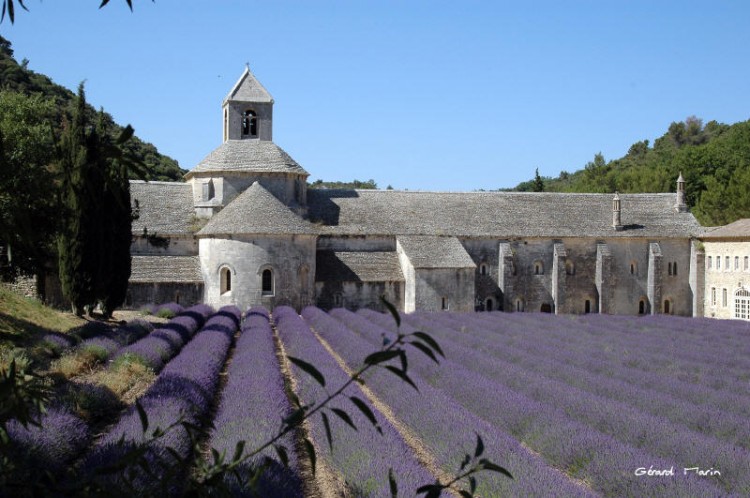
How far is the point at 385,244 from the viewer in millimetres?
40000

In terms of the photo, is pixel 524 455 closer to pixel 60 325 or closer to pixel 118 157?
pixel 118 157

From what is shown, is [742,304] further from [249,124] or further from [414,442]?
[414,442]

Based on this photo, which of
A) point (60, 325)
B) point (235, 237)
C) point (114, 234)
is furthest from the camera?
point (235, 237)

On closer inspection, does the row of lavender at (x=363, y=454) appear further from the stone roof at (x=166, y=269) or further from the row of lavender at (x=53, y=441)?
the stone roof at (x=166, y=269)

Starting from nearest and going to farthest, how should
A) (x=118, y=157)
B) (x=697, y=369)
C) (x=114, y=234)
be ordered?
(x=118, y=157), (x=697, y=369), (x=114, y=234)

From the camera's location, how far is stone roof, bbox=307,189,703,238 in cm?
4069

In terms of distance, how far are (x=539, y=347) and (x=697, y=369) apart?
16.1 ft

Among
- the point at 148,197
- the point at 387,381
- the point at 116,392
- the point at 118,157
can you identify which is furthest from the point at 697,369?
the point at 148,197

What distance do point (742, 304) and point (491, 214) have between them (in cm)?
1384

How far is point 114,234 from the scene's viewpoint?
1098 inches

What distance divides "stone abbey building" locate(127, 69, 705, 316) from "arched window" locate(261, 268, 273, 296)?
9cm

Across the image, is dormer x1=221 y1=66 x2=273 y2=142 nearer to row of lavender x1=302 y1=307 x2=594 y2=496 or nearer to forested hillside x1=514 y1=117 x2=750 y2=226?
row of lavender x1=302 y1=307 x2=594 y2=496

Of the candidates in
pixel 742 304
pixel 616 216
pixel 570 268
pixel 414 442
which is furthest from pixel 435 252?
pixel 414 442

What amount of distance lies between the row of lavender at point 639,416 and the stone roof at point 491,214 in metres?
21.9
